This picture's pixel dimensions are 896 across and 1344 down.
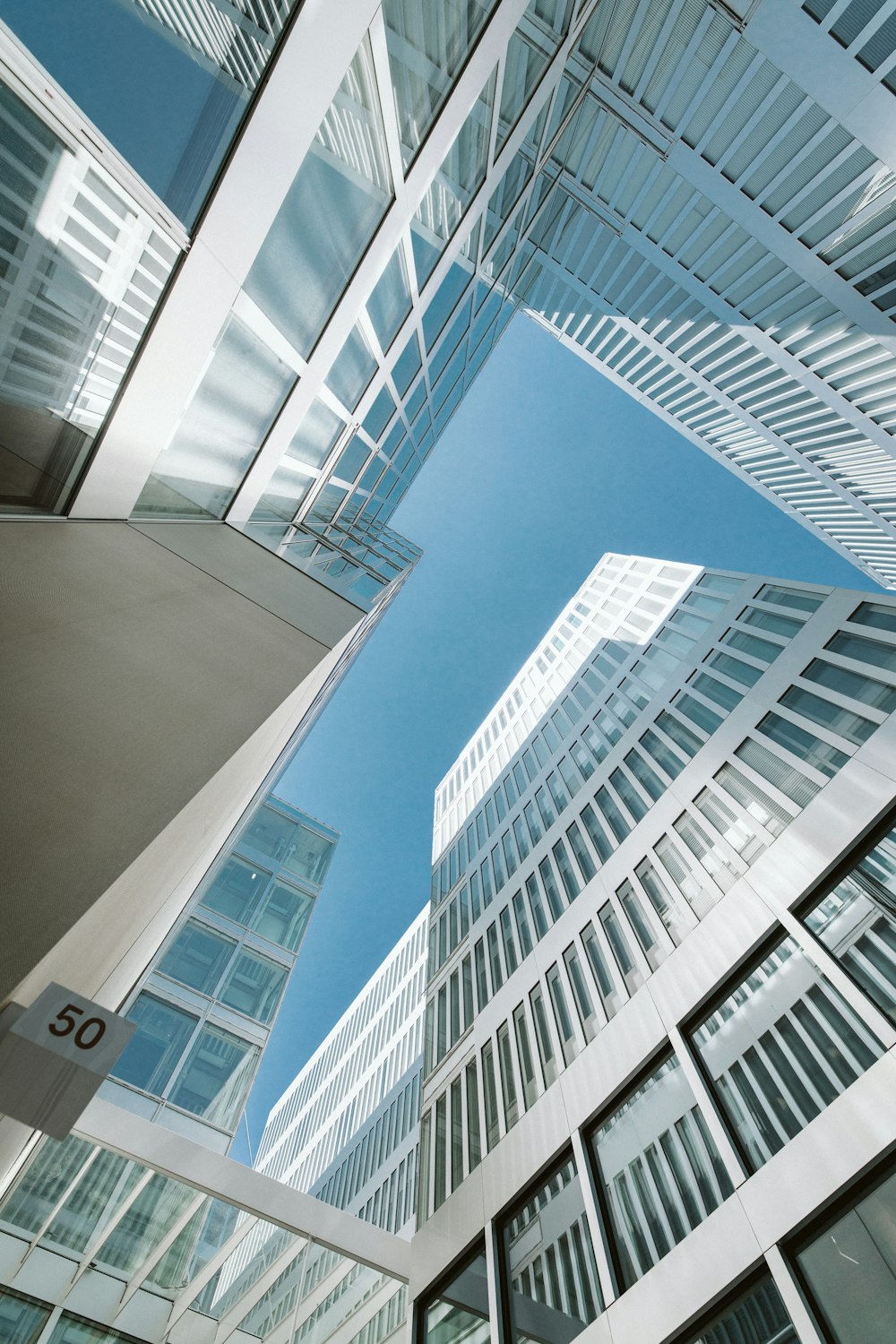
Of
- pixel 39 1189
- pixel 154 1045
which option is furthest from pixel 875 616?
pixel 39 1189

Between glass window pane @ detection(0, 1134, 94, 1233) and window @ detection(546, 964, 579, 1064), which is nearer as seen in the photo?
glass window pane @ detection(0, 1134, 94, 1233)

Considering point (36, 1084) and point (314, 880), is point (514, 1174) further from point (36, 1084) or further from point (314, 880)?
point (314, 880)

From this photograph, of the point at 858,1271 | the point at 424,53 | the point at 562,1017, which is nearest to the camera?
the point at 858,1271

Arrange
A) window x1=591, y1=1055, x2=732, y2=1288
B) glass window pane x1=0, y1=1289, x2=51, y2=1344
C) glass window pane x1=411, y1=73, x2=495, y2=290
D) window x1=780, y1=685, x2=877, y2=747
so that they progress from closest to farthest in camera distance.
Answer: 1. window x1=591, y1=1055, x2=732, y2=1288
2. glass window pane x1=0, y1=1289, x2=51, y2=1344
3. glass window pane x1=411, y1=73, x2=495, y2=290
4. window x1=780, y1=685, x2=877, y2=747

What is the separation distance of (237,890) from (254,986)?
12.4 feet

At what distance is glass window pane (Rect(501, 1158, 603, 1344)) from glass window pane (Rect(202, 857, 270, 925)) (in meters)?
12.2

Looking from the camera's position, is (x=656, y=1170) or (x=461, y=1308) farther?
(x=461, y=1308)

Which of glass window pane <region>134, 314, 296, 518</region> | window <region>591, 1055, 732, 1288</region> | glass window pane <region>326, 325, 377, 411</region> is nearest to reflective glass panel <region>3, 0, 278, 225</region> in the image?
glass window pane <region>134, 314, 296, 518</region>

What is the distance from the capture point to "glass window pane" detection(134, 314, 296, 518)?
24.6ft

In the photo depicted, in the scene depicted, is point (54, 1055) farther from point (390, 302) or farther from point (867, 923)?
point (390, 302)

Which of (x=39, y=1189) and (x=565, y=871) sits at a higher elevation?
(x=565, y=871)

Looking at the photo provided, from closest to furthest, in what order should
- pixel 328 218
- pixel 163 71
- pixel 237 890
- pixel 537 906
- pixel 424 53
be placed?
pixel 163 71, pixel 328 218, pixel 424 53, pixel 537 906, pixel 237 890

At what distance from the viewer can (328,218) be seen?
7453 millimetres

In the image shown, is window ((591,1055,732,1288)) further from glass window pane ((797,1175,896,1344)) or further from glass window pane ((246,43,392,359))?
glass window pane ((246,43,392,359))
